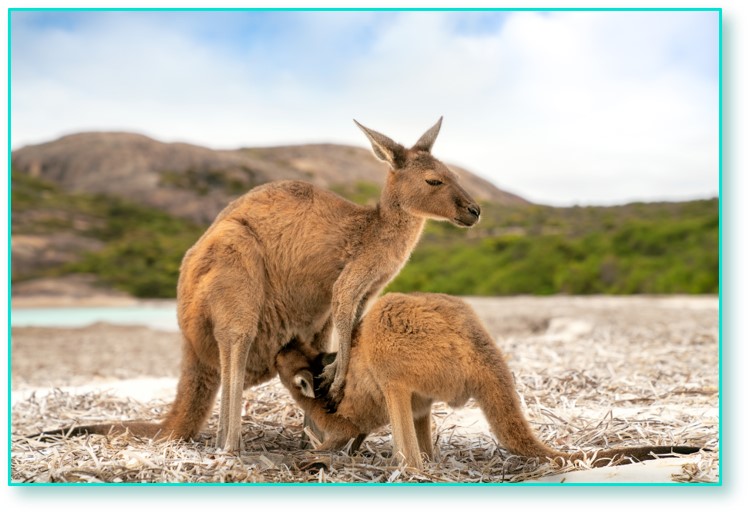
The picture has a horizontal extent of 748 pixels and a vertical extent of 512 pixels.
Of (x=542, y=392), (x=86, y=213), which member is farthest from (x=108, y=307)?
(x=542, y=392)

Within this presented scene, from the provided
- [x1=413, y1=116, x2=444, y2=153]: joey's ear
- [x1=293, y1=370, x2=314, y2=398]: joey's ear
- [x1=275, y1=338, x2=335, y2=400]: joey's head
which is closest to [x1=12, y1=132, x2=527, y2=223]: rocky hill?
[x1=413, y1=116, x2=444, y2=153]: joey's ear

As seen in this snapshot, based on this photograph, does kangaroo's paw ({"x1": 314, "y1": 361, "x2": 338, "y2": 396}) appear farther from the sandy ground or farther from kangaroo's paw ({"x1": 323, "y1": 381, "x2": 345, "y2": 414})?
the sandy ground

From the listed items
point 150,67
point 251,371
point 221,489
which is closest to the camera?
point 221,489

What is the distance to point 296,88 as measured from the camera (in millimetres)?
4832

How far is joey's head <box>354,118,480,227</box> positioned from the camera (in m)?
3.60

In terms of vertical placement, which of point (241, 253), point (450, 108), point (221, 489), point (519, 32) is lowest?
point (221, 489)

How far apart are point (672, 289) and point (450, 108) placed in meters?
9.04

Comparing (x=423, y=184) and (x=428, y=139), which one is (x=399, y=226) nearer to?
(x=423, y=184)

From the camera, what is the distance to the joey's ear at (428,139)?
378cm

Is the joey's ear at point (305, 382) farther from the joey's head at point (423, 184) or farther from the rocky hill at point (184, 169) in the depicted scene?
the rocky hill at point (184, 169)

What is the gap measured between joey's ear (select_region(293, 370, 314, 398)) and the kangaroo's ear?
1.05 m

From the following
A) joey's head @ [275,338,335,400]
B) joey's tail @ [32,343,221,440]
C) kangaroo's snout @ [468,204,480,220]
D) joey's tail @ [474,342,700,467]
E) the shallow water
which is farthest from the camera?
the shallow water

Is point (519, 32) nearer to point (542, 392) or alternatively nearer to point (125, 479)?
point (542, 392)

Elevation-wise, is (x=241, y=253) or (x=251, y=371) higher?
(x=241, y=253)
